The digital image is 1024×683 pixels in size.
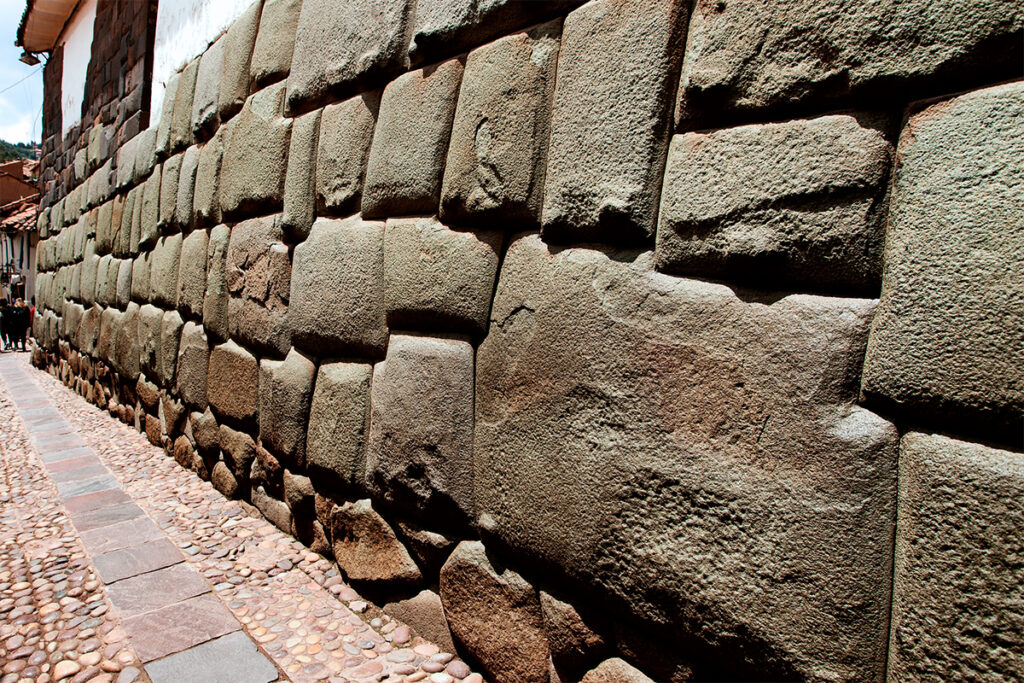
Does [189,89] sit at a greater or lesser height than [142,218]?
greater

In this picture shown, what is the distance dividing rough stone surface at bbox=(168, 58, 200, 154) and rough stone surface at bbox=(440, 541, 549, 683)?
2978 mm

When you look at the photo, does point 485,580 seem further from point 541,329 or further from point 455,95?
point 455,95

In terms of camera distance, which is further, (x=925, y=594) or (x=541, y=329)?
(x=541, y=329)

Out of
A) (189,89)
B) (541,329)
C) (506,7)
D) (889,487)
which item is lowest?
(889,487)

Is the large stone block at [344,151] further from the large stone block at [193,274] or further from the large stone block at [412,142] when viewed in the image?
the large stone block at [193,274]

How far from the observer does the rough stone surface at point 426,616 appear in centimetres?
179

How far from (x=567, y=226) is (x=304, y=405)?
1374 millimetres

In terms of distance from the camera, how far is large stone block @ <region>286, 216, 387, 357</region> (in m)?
1.98

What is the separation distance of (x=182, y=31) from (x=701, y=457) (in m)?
4.05

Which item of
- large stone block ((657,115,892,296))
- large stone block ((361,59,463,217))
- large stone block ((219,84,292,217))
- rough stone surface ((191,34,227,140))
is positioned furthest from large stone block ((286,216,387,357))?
rough stone surface ((191,34,227,140))

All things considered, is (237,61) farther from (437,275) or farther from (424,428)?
(424,428)

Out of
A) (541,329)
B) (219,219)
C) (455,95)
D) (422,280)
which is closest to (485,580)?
(541,329)

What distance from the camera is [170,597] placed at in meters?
2.06

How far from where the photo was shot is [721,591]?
1.10 metres
